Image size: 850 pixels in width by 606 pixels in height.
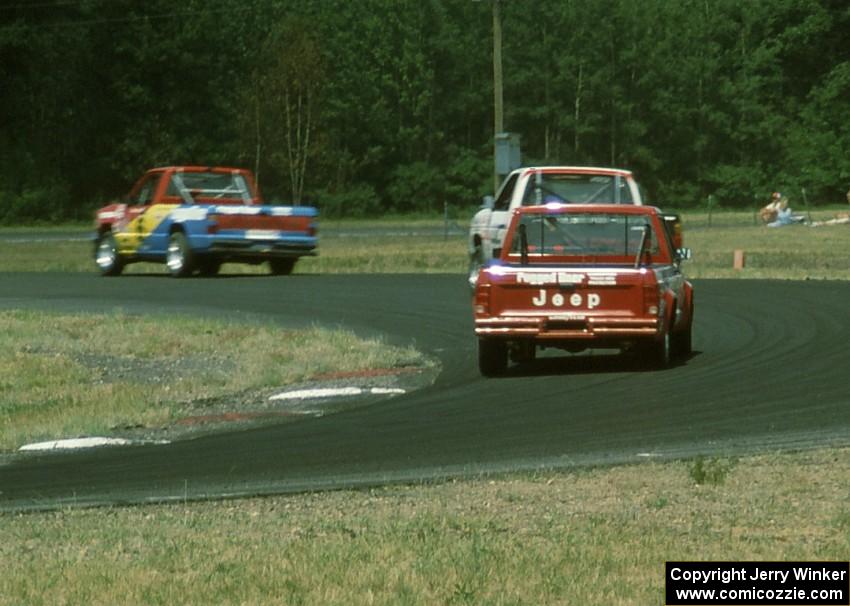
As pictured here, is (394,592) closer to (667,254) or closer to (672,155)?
(667,254)

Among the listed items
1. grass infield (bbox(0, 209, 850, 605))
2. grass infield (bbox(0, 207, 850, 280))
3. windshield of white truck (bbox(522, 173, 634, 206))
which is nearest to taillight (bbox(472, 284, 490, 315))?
grass infield (bbox(0, 209, 850, 605))

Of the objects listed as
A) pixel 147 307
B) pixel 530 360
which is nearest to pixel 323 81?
pixel 147 307

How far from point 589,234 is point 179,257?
15.1 m

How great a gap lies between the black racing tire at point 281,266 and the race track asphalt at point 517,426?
10734mm

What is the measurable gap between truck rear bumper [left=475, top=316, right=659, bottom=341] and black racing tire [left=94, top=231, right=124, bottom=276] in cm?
1742

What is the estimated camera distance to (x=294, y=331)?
2173cm

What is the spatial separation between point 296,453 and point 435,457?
0.98 metres

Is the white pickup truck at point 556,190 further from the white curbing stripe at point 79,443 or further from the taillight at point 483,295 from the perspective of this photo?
the white curbing stripe at point 79,443

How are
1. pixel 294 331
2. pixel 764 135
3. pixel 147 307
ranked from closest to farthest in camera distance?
pixel 294 331
pixel 147 307
pixel 764 135

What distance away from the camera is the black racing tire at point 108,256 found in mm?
33125

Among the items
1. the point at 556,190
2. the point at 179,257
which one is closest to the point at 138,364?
the point at 556,190

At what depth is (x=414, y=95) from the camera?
303ft

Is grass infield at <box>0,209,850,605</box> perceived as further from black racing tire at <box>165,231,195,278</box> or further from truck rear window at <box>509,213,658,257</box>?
black racing tire at <box>165,231,195,278</box>

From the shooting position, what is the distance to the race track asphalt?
11.3 m
